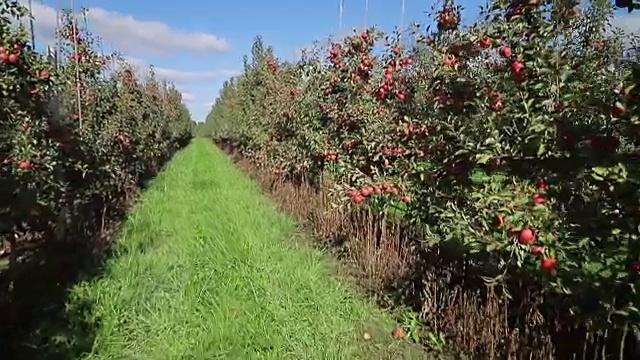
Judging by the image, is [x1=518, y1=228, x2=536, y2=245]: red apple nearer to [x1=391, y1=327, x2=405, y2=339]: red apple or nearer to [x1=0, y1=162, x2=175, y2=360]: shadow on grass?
[x1=391, y1=327, x2=405, y2=339]: red apple

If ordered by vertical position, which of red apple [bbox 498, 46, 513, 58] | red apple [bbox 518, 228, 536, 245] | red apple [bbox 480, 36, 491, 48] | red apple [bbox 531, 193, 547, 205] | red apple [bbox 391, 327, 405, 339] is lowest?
red apple [bbox 391, 327, 405, 339]

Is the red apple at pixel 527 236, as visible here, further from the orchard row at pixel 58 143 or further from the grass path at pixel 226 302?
the orchard row at pixel 58 143

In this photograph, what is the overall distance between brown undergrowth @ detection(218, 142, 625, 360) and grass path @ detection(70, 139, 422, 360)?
0.28 m

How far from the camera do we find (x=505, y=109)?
102 inches

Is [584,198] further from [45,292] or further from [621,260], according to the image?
[45,292]

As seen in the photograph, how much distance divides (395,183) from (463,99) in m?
1.00

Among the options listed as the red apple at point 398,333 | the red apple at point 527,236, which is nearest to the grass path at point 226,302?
the red apple at point 398,333

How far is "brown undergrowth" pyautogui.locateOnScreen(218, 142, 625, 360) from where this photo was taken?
274 cm

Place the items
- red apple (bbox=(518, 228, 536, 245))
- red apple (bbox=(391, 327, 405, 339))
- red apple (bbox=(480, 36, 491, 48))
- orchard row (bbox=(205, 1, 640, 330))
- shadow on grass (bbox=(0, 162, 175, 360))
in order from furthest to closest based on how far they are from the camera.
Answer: red apple (bbox=(391, 327, 405, 339)) → shadow on grass (bbox=(0, 162, 175, 360)) → red apple (bbox=(480, 36, 491, 48)) → red apple (bbox=(518, 228, 536, 245)) → orchard row (bbox=(205, 1, 640, 330))

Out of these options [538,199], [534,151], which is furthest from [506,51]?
[538,199]

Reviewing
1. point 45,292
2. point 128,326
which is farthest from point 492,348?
point 45,292

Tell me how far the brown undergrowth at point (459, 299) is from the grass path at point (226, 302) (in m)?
0.28

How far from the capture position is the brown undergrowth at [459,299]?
9.00 feet

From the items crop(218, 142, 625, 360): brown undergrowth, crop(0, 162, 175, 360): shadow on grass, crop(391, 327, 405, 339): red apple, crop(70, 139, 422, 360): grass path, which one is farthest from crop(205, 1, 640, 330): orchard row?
Answer: crop(0, 162, 175, 360): shadow on grass
